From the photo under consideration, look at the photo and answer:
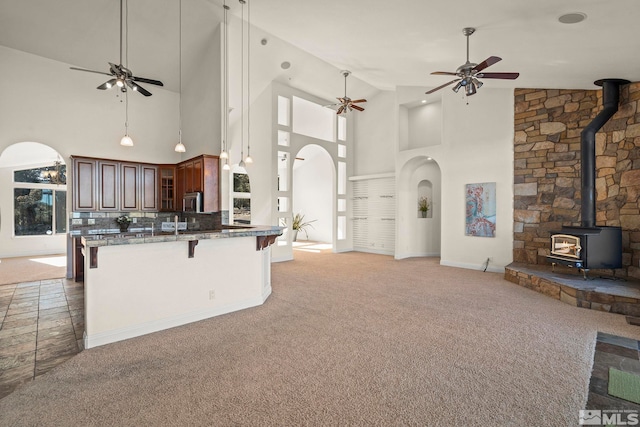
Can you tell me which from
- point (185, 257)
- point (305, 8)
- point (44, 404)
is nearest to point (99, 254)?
point (185, 257)

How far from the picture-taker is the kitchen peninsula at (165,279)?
3289mm

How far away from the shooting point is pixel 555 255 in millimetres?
5496

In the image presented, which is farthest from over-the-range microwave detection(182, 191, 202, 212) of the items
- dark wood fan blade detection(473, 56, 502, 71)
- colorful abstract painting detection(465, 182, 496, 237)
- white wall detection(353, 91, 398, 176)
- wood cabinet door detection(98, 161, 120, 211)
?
colorful abstract painting detection(465, 182, 496, 237)

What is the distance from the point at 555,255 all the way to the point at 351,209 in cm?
575

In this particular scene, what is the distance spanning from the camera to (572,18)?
3.56 meters

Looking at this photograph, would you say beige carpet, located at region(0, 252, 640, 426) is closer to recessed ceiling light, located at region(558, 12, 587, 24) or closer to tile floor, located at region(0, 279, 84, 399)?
tile floor, located at region(0, 279, 84, 399)

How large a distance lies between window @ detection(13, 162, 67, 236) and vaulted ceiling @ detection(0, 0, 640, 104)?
4.90m

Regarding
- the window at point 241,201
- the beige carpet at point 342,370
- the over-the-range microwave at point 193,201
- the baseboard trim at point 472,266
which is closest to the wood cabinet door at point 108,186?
the over-the-range microwave at point 193,201

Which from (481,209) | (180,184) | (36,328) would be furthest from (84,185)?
(481,209)

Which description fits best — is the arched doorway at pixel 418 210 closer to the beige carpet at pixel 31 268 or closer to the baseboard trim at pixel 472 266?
the baseboard trim at pixel 472 266

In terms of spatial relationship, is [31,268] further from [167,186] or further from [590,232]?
[590,232]

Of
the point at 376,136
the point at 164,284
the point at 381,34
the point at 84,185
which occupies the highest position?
the point at 381,34

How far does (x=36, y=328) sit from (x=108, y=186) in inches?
140

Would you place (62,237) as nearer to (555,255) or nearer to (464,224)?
(464,224)
